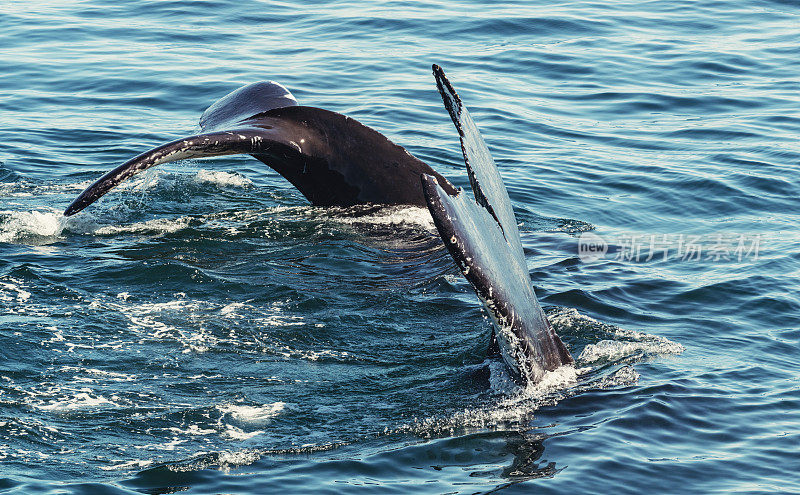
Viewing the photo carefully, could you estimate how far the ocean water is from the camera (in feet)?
19.0

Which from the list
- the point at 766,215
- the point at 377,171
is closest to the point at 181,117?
the point at 377,171

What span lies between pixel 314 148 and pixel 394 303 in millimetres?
1454

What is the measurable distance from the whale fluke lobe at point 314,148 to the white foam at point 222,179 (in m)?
2.23

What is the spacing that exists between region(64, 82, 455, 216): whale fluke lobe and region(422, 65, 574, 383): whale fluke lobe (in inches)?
69.9

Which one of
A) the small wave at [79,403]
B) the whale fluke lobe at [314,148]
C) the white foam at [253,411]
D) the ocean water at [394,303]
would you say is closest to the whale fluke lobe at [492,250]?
the ocean water at [394,303]

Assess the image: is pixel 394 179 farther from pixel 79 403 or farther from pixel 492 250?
pixel 79 403

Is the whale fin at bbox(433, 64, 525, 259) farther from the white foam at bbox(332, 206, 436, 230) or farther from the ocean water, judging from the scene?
the white foam at bbox(332, 206, 436, 230)

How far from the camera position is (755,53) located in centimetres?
1870

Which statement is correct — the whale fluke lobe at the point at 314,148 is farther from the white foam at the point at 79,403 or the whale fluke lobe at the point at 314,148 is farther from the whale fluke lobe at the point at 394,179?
the white foam at the point at 79,403

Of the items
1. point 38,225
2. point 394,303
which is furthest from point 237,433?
point 38,225

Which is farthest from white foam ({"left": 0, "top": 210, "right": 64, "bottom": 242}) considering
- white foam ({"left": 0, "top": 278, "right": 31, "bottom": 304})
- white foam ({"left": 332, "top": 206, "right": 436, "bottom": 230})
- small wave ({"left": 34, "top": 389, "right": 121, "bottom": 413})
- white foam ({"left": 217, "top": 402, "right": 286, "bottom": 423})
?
white foam ({"left": 217, "top": 402, "right": 286, "bottom": 423})

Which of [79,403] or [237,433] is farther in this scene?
[79,403]

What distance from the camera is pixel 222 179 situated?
11.3m

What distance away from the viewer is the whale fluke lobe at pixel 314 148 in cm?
795
